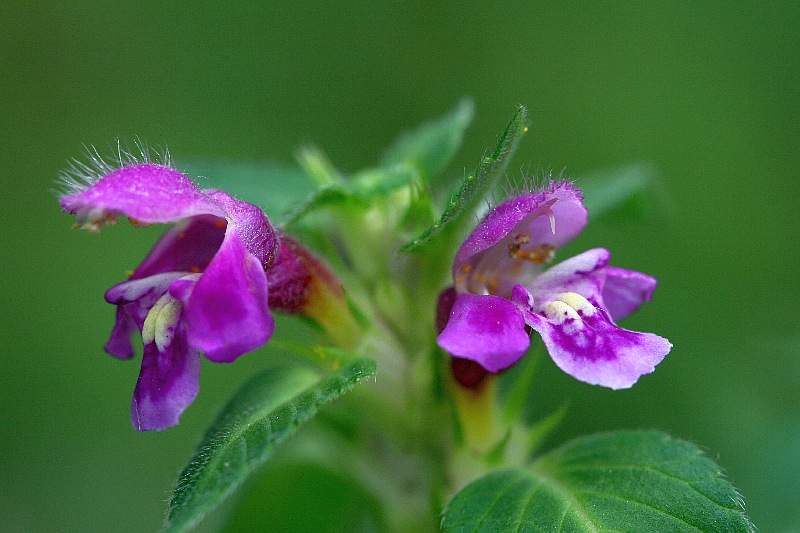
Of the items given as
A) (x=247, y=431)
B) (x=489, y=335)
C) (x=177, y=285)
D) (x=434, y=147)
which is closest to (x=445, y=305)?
(x=489, y=335)

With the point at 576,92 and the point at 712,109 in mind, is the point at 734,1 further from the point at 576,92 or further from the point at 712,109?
the point at 576,92

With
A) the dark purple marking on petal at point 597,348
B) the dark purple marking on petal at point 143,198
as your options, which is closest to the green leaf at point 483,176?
the dark purple marking on petal at point 597,348

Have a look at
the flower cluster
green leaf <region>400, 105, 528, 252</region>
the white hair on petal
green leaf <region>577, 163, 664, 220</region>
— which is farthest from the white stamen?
green leaf <region>577, 163, 664, 220</region>

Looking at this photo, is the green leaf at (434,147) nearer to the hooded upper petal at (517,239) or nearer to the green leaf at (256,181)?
the green leaf at (256,181)

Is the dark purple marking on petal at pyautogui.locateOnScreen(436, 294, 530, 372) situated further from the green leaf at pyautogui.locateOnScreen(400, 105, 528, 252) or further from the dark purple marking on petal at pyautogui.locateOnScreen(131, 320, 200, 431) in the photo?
the dark purple marking on petal at pyautogui.locateOnScreen(131, 320, 200, 431)

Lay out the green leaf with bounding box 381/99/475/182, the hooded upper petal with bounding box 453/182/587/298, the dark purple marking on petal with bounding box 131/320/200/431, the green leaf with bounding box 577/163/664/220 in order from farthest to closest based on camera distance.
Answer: the green leaf with bounding box 577/163/664/220, the green leaf with bounding box 381/99/475/182, the hooded upper petal with bounding box 453/182/587/298, the dark purple marking on petal with bounding box 131/320/200/431

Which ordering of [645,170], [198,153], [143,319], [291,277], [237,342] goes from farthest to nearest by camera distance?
1. [198,153]
2. [645,170]
3. [291,277]
4. [143,319]
5. [237,342]

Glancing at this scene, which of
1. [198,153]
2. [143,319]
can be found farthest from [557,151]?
[143,319]
